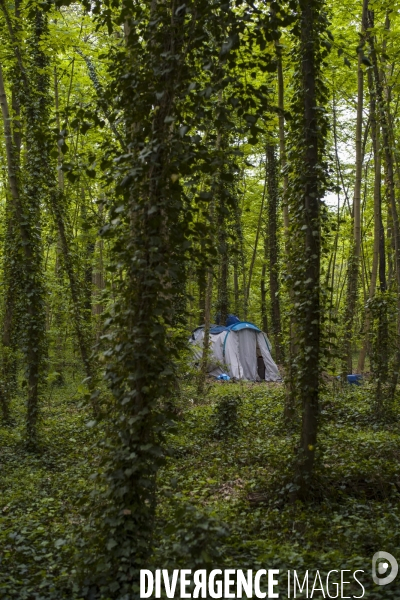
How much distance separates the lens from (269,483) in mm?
6867

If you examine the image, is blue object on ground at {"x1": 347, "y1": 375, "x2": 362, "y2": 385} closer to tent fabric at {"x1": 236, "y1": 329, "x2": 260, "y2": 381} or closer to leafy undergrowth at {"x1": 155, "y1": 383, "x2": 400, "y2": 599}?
leafy undergrowth at {"x1": 155, "y1": 383, "x2": 400, "y2": 599}

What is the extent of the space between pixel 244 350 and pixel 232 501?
14.6 metres

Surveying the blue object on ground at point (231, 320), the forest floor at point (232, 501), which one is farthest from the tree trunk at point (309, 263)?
the blue object on ground at point (231, 320)

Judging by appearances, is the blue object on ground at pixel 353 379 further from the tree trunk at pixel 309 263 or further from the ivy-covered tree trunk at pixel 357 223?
the tree trunk at pixel 309 263

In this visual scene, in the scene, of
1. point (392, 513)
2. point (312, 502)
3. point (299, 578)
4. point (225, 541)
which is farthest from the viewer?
point (312, 502)

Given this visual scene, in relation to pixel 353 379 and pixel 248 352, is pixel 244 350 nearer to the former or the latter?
pixel 248 352

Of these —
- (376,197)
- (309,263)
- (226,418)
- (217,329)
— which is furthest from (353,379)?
(309,263)

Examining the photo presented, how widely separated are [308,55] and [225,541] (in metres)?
5.29

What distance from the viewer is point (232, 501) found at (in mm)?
6609

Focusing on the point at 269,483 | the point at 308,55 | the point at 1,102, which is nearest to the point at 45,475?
the point at 269,483

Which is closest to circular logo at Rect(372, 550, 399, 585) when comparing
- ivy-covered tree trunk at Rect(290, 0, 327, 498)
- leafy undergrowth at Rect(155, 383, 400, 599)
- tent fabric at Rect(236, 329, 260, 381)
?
leafy undergrowth at Rect(155, 383, 400, 599)

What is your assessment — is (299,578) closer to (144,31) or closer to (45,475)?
(144,31)

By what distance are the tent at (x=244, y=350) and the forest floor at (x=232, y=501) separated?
29.9 feet

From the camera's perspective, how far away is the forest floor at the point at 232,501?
4309 millimetres
